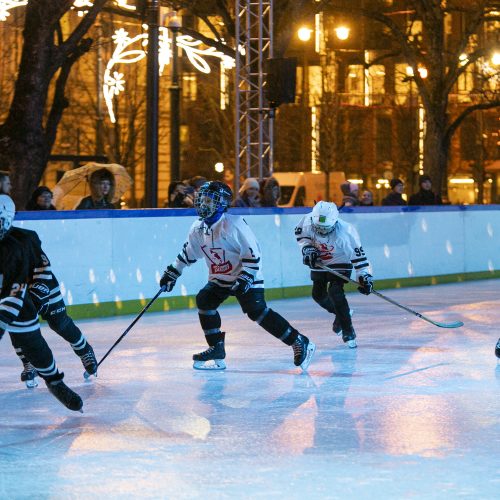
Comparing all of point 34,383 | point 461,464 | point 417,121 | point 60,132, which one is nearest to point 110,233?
point 34,383

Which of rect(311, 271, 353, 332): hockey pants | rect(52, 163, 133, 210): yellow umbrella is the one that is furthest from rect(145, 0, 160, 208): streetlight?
rect(311, 271, 353, 332): hockey pants

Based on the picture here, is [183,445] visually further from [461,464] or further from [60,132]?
[60,132]

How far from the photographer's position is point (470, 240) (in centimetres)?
1998

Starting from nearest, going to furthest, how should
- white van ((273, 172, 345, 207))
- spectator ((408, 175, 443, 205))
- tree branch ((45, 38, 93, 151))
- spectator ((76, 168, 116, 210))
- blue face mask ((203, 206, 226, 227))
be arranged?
blue face mask ((203, 206, 226, 227)) < spectator ((76, 168, 116, 210)) < tree branch ((45, 38, 93, 151)) < spectator ((408, 175, 443, 205)) < white van ((273, 172, 345, 207))

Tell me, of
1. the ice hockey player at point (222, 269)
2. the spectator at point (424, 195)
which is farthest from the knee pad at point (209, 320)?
the spectator at point (424, 195)

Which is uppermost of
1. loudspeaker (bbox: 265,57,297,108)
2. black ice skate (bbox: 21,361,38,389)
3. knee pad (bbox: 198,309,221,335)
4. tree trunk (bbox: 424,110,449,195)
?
loudspeaker (bbox: 265,57,297,108)

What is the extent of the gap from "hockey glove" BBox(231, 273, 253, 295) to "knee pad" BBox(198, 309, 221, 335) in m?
0.44

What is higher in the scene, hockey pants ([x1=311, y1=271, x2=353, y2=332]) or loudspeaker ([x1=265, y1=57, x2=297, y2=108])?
loudspeaker ([x1=265, y1=57, x2=297, y2=108])

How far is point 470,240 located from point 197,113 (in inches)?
1123

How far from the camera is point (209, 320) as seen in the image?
9570 mm

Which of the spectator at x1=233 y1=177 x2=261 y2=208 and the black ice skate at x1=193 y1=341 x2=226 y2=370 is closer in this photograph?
the black ice skate at x1=193 y1=341 x2=226 y2=370

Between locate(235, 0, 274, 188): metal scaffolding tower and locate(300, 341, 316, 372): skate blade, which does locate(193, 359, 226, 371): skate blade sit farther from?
locate(235, 0, 274, 188): metal scaffolding tower

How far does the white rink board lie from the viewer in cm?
1377

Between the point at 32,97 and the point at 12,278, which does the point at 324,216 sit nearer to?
the point at 12,278
